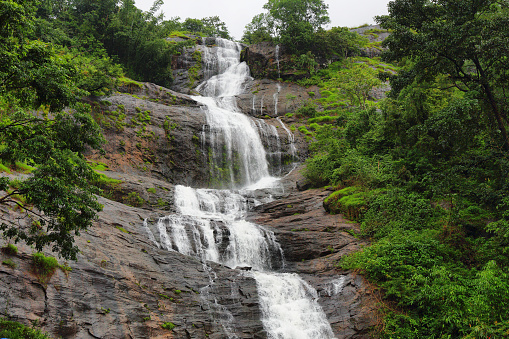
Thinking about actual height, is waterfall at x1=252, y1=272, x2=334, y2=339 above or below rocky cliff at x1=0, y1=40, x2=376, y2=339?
below

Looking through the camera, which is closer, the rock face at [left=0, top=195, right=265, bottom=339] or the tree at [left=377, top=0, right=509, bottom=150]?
the rock face at [left=0, top=195, right=265, bottom=339]

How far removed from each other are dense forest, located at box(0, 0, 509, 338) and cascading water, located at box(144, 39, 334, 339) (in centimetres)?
268

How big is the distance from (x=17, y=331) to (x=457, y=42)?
16.4 m

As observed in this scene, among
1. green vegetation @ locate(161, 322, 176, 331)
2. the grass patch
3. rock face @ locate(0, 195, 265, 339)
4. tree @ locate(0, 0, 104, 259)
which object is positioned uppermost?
tree @ locate(0, 0, 104, 259)

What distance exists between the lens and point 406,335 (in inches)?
452

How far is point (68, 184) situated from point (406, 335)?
10677mm

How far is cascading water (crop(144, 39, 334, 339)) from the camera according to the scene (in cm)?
1317

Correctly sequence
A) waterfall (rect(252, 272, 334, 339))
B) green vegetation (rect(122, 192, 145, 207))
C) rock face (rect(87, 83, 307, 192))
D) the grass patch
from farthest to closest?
rock face (rect(87, 83, 307, 192)) → green vegetation (rect(122, 192, 145, 207)) → the grass patch → waterfall (rect(252, 272, 334, 339))

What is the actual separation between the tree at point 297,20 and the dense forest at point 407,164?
84.0ft

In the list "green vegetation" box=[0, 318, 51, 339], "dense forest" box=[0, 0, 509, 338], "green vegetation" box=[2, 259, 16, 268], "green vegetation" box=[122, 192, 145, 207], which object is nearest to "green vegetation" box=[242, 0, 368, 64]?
"dense forest" box=[0, 0, 509, 338]

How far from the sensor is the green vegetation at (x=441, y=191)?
37.8ft

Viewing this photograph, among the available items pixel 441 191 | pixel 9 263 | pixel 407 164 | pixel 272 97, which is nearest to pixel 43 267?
pixel 9 263

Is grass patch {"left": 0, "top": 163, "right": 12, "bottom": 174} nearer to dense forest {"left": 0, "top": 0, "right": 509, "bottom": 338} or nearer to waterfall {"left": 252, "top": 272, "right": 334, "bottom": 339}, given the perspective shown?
dense forest {"left": 0, "top": 0, "right": 509, "bottom": 338}

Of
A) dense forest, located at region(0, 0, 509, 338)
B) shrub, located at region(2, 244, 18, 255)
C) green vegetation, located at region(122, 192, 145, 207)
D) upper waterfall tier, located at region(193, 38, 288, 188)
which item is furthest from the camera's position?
upper waterfall tier, located at region(193, 38, 288, 188)
